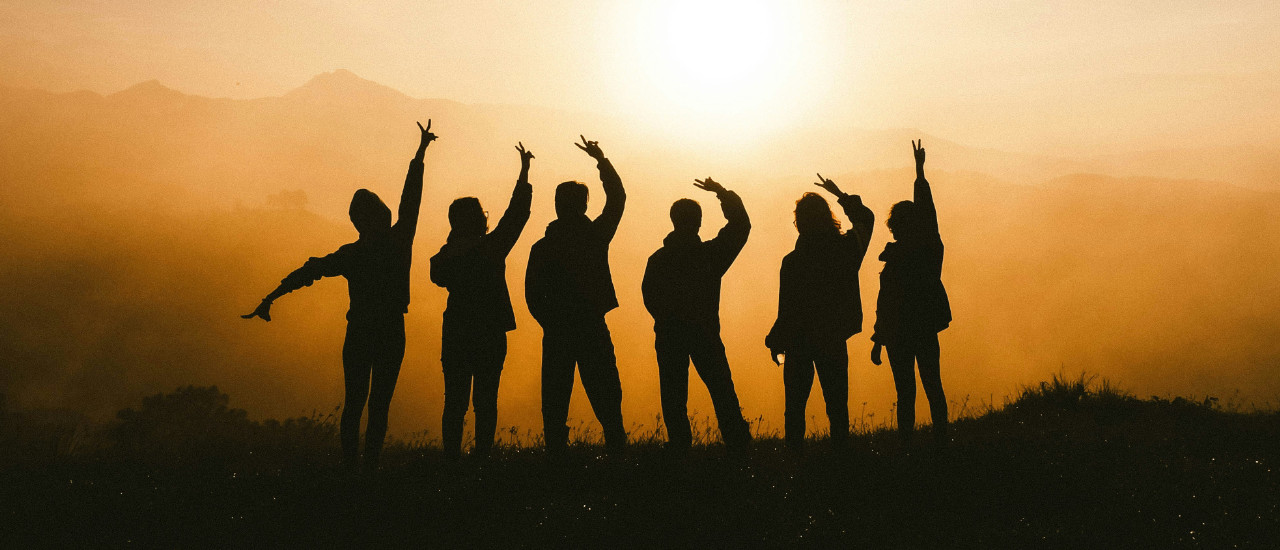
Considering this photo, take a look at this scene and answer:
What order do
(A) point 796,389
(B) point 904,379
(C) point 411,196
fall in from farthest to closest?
(B) point 904,379
(A) point 796,389
(C) point 411,196

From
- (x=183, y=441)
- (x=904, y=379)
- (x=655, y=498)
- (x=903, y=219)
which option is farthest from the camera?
(x=183, y=441)

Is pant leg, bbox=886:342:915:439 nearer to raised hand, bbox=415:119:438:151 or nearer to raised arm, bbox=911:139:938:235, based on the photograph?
raised arm, bbox=911:139:938:235

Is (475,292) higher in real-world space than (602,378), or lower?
higher

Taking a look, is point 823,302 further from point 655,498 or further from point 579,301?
point 655,498

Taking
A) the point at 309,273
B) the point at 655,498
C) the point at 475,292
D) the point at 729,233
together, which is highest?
the point at 729,233

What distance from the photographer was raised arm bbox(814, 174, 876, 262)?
7.54 metres

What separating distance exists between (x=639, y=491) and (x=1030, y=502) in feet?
10.0

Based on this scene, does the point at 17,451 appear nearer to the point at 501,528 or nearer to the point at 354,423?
the point at 354,423

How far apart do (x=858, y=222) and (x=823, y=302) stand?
0.82 metres

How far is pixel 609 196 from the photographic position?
7.22 meters

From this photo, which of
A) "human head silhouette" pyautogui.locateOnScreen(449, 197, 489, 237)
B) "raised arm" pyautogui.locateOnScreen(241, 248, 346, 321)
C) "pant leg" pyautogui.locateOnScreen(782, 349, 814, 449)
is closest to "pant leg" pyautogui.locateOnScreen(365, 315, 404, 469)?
"raised arm" pyautogui.locateOnScreen(241, 248, 346, 321)

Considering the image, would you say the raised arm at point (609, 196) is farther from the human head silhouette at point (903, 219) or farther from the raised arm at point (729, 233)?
the human head silhouette at point (903, 219)

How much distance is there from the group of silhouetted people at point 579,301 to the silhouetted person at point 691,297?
1cm

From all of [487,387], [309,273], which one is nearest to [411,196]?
[309,273]
